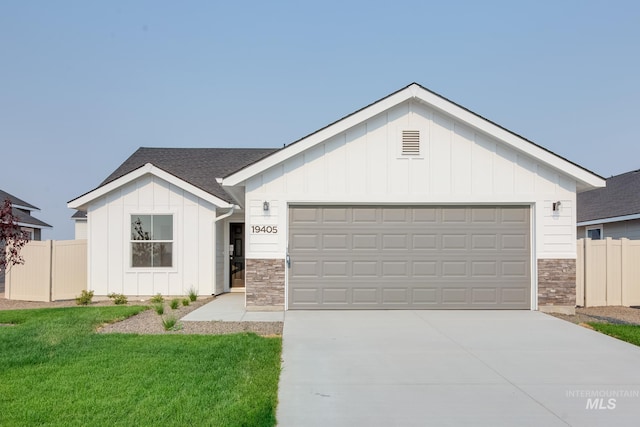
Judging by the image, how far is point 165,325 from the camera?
8242mm

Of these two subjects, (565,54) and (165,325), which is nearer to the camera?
(165,325)

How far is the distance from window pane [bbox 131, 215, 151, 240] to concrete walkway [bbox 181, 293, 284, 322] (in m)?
3.14

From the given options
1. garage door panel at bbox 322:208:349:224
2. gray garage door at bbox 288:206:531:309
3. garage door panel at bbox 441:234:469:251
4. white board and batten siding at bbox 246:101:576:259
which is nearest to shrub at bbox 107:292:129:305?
white board and batten siding at bbox 246:101:576:259

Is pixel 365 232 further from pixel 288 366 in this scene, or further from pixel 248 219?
pixel 288 366

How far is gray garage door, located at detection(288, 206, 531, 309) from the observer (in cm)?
1042

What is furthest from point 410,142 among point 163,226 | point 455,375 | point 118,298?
point 118,298

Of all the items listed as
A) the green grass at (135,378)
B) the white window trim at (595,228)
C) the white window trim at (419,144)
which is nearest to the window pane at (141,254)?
the green grass at (135,378)

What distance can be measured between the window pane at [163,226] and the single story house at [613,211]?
53.5 feet

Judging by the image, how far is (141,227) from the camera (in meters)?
13.2

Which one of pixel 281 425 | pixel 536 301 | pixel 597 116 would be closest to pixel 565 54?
pixel 597 116

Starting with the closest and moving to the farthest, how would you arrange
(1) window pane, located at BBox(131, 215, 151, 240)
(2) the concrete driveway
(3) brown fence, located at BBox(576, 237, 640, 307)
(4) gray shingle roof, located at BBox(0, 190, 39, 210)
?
(2) the concrete driveway
(3) brown fence, located at BBox(576, 237, 640, 307)
(1) window pane, located at BBox(131, 215, 151, 240)
(4) gray shingle roof, located at BBox(0, 190, 39, 210)

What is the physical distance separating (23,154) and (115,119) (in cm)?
828

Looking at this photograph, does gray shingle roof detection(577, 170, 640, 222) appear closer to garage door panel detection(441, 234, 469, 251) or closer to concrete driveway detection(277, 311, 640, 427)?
garage door panel detection(441, 234, 469, 251)

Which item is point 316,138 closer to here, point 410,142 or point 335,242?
point 410,142
